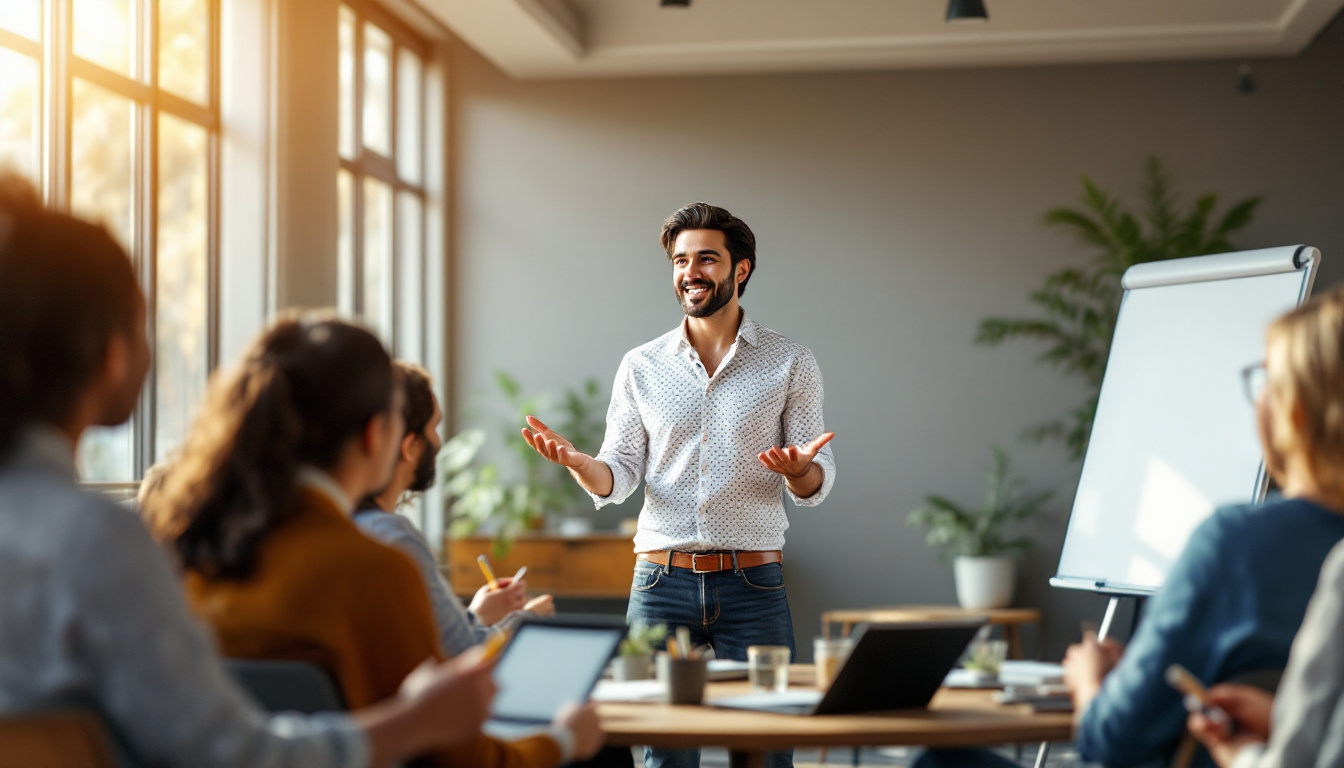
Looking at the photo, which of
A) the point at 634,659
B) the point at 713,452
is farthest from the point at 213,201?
the point at 634,659

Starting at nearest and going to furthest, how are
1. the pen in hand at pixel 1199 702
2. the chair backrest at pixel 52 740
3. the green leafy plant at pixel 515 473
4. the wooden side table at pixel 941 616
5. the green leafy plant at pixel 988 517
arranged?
the chair backrest at pixel 52 740, the pen in hand at pixel 1199 702, the wooden side table at pixel 941 616, the green leafy plant at pixel 988 517, the green leafy plant at pixel 515 473

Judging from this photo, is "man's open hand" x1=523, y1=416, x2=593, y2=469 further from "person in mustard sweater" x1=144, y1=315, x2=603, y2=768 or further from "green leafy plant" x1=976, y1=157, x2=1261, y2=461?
"green leafy plant" x1=976, y1=157, x2=1261, y2=461

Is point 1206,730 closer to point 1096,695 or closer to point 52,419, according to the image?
point 1096,695

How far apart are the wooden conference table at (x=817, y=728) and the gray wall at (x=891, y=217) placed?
474 centimetres

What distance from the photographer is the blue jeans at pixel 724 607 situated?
9.77ft

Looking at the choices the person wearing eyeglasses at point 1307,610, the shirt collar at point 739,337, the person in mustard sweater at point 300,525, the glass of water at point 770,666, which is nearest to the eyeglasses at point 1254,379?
the person wearing eyeglasses at point 1307,610

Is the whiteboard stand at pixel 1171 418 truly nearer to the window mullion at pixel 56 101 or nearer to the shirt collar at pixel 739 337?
the shirt collar at pixel 739 337

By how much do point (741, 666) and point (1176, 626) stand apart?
1055mm

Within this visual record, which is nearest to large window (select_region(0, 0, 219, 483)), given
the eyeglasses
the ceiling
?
the ceiling

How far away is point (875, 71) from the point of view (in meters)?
6.79

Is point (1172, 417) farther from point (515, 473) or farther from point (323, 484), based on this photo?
point (515, 473)

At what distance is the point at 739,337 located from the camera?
3.24 m

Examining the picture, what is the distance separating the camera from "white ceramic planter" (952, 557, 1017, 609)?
6258mm

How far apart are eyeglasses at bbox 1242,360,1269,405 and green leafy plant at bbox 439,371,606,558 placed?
4.89m
